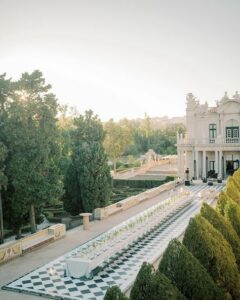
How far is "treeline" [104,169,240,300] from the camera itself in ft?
23.1

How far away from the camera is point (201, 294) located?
828 centimetres

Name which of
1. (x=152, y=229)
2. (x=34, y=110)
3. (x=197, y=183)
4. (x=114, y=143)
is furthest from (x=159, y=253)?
(x=114, y=143)

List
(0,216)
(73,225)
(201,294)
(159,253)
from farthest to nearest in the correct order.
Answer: (73,225)
(0,216)
(159,253)
(201,294)

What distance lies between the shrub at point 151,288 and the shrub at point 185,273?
3.05ft

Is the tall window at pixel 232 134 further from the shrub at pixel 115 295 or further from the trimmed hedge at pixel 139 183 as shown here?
the shrub at pixel 115 295

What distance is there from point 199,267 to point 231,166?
38131 mm

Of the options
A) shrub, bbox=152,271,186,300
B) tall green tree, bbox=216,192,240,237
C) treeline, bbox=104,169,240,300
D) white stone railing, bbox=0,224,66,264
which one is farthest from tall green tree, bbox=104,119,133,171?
shrub, bbox=152,271,186,300

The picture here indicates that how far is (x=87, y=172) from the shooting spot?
24297 mm

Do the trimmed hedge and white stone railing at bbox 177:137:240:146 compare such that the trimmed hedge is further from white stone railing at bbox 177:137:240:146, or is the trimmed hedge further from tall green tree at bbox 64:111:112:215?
tall green tree at bbox 64:111:112:215

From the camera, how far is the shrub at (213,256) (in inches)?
380

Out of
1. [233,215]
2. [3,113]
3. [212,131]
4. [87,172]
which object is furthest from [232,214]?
[212,131]

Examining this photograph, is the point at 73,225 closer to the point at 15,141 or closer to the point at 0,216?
the point at 0,216

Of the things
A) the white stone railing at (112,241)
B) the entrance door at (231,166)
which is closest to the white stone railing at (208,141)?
the entrance door at (231,166)

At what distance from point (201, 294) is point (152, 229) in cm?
1217
